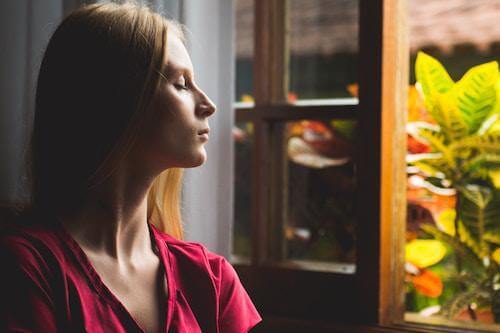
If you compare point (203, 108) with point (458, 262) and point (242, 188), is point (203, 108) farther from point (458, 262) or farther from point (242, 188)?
point (458, 262)

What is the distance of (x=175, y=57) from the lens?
3.56 feet

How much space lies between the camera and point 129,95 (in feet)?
3.37

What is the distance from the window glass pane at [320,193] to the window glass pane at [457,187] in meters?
0.20

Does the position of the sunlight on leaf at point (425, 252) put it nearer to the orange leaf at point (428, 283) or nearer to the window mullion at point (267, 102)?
the orange leaf at point (428, 283)

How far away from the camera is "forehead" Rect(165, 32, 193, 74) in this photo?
1.07m

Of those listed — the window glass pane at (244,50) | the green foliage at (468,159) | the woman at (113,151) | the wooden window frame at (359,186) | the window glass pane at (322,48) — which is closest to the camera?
the woman at (113,151)

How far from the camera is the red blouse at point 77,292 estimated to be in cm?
90

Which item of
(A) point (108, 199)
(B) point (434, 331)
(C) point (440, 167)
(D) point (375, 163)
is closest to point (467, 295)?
(B) point (434, 331)

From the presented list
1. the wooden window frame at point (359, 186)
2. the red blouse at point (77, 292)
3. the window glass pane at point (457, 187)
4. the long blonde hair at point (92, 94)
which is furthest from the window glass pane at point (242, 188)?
the long blonde hair at point (92, 94)

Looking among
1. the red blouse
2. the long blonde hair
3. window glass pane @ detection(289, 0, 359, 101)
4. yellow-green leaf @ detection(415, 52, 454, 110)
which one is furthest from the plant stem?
the long blonde hair

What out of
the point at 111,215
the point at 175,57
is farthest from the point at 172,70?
the point at 111,215

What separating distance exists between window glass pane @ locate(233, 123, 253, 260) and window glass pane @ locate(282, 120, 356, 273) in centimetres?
13

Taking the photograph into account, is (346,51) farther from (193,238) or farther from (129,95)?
(129,95)

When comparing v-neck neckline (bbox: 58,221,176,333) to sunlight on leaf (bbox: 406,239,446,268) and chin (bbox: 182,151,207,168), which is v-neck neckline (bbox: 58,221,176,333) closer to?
chin (bbox: 182,151,207,168)
